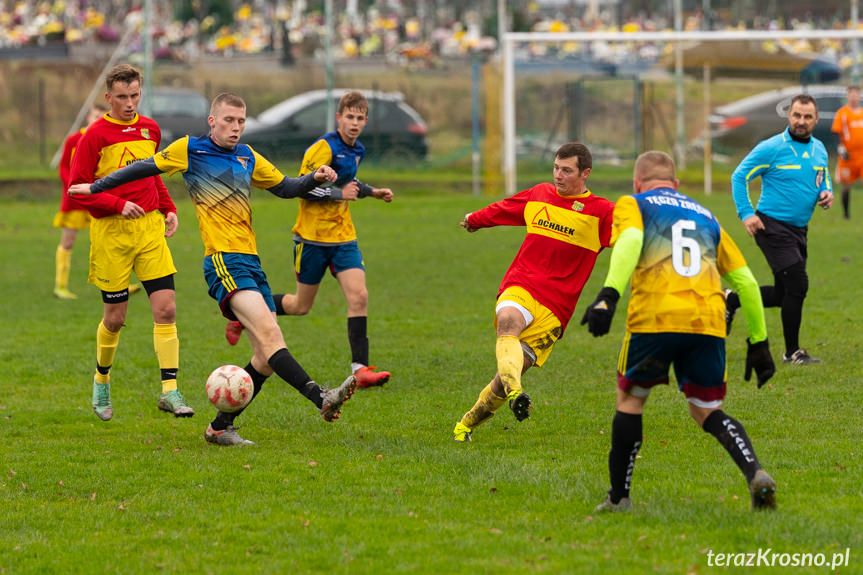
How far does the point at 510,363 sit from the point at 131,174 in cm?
278

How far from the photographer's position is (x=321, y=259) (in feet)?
32.2

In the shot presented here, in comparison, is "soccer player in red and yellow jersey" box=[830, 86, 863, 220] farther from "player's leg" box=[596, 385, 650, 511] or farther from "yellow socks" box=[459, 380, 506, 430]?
"player's leg" box=[596, 385, 650, 511]

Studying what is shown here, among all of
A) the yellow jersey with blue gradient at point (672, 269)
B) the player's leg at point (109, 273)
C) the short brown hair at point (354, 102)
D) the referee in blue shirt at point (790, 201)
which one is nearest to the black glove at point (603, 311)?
the yellow jersey with blue gradient at point (672, 269)

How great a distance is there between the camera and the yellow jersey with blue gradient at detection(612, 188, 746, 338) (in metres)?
5.55

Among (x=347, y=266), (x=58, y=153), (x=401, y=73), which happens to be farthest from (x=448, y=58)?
(x=347, y=266)

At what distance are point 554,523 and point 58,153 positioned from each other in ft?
98.5

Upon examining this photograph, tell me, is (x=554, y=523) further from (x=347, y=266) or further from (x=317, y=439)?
(x=347, y=266)

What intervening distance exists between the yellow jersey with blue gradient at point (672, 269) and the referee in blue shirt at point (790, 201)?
4.50 m

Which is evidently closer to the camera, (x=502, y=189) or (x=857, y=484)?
(x=857, y=484)

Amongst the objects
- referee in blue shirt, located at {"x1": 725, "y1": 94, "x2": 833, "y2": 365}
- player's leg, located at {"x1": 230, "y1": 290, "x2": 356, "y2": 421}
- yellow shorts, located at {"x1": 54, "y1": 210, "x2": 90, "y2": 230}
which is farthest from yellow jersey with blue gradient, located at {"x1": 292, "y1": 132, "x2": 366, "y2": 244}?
yellow shorts, located at {"x1": 54, "y1": 210, "x2": 90, "y2": 230}

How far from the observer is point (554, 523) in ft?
18.9

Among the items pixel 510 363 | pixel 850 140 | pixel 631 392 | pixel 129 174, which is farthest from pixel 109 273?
pixel 850 140

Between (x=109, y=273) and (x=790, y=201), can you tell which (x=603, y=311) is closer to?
(x=109, y=273)

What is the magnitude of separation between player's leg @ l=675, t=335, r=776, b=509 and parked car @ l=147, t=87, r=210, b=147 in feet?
81.5
